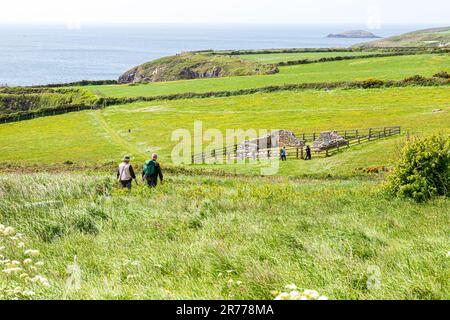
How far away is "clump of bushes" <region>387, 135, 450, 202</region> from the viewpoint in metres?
15.8

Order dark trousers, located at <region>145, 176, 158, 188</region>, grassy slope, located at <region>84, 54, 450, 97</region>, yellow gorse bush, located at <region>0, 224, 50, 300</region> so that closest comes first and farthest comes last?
1. yellow gorse bush, located at <region>0, 224, 50, 300</region>
2. dark trousers, located at <region>145, 176, 158, 188</region>
3. grassy slope, located at <region>84, 54, 450, 97</region>

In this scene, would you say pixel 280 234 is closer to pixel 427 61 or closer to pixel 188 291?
pixel 188 291

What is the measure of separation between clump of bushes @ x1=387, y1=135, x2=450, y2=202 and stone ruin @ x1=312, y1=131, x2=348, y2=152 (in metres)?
27.7

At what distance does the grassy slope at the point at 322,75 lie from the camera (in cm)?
10056

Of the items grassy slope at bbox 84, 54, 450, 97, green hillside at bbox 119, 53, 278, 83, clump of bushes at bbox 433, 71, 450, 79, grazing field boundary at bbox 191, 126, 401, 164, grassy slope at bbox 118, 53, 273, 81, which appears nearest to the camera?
grazing field boundary at bbox 191, 126, 401, 164

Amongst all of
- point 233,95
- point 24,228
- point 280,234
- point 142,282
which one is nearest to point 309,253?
point 280,234

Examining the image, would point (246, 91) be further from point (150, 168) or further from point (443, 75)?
point (150, 168)

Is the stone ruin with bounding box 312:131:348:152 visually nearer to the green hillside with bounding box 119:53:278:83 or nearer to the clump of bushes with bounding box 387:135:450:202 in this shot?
the clump of bushes with bounding box 387:135:450:202

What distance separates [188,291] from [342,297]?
1.84 m

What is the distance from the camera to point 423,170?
16344 millimetres

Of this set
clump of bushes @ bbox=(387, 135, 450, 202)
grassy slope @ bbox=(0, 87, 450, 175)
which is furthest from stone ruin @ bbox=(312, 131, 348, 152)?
clump of bushes @ bbox=(387, 135, 450, 202)

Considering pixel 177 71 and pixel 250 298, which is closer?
pixel 250 298

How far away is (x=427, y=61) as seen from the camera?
108 meters
